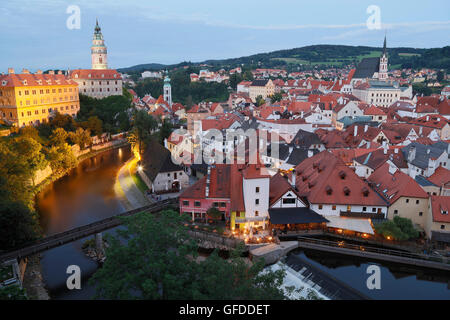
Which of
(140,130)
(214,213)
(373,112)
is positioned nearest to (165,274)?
(214,213)

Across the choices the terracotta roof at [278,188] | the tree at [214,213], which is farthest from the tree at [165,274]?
the terracotta roof at [278,188]

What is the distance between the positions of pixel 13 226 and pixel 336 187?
80.1ft

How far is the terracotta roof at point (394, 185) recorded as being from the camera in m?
26.5

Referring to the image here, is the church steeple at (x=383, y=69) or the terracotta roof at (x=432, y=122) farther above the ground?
the church steeple at (x=383, y=69)

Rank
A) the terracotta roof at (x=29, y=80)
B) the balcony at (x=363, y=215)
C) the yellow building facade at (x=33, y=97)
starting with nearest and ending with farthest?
1. the balcony at (x=363, y=215)
2. the yellow building facade at (x=33, y=97)
3. the terracotta roof at (x=29, y=80)

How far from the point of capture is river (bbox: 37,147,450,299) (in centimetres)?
2127

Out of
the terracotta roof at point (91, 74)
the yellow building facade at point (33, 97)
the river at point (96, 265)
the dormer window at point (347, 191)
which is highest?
the terracotta roof at point (91, 74)

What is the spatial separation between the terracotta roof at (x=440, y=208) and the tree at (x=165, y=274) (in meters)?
17.0

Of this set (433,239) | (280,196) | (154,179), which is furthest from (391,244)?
(154,179)

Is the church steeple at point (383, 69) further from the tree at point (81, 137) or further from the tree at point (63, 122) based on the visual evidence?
the tree at point (63, 122)

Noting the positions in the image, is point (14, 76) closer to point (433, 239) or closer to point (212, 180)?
point (212, 180)

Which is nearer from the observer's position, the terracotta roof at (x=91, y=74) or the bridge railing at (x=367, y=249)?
the bridge railing at (x=367, y=249)

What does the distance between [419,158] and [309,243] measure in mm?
16850
